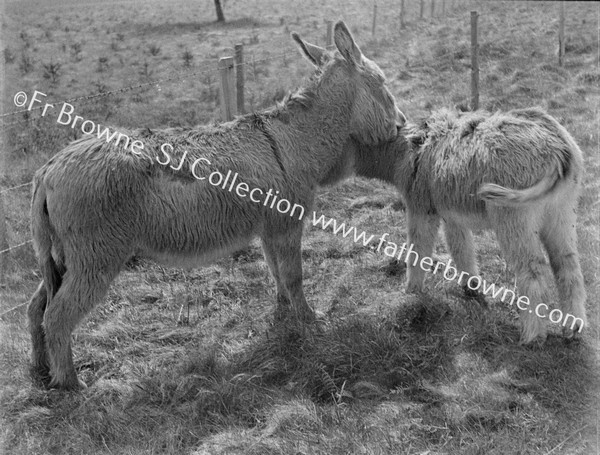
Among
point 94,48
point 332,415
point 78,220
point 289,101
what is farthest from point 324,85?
point 94,48

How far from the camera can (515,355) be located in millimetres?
4297

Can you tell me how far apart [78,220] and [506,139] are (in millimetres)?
2968

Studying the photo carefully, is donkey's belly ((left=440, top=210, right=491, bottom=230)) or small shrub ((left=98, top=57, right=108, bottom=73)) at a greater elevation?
small shrub ((left=98, top=57, right=108, bottom=73))

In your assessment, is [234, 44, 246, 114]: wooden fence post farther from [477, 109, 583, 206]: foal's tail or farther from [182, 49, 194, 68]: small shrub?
[182, 49, 194, 68]: small shrub

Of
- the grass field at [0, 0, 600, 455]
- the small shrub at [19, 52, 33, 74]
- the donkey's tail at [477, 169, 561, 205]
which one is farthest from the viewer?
the small shrub at [19, 52, 33, 74]

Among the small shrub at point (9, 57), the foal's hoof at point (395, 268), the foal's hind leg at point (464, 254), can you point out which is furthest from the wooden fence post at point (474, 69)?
the small shrub at point (9, 57)

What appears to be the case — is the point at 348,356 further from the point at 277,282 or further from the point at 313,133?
the point at 313,133

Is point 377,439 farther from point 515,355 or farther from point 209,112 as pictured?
point 209,112

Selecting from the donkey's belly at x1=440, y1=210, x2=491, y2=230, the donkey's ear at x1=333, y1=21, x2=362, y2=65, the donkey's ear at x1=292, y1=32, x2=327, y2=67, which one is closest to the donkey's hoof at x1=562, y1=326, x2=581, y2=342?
the donkey's belly at x1=440, y1=210, x2=491, y2=230

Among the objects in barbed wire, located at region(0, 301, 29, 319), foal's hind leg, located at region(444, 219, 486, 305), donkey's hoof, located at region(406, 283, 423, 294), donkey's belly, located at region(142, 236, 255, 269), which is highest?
donkey's belly, located at region(142, 236, 255, 269)

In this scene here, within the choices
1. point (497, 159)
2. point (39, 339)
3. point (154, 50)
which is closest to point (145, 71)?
point (154, 50)

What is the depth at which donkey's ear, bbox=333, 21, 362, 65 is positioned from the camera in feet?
16.3

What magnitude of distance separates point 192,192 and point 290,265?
1.02m

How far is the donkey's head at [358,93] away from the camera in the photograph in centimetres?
512
